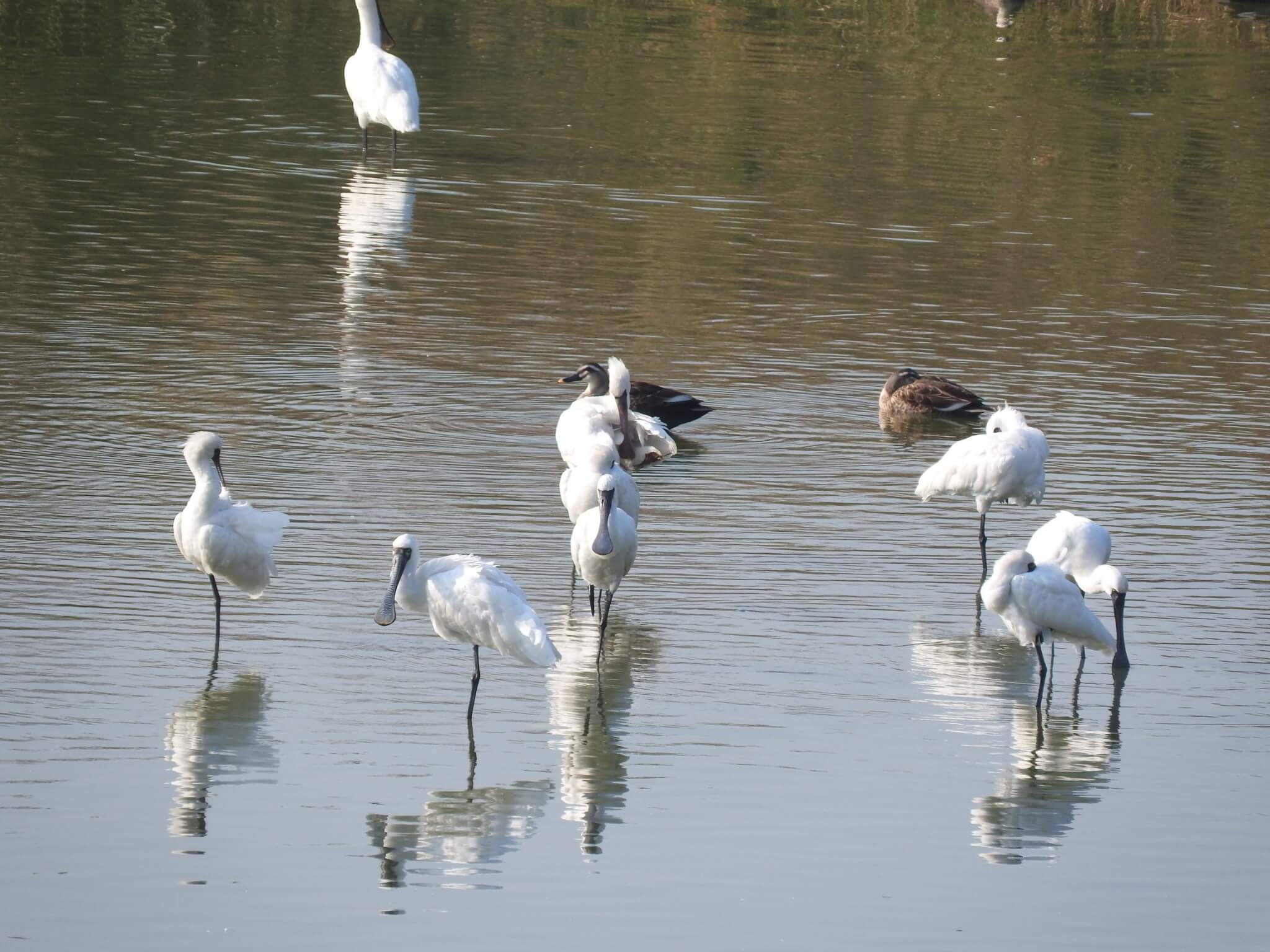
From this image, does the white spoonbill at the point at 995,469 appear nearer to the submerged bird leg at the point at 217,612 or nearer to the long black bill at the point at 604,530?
the long black bill at the point at 604,530

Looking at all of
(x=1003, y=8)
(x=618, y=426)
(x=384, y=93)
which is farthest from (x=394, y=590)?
(x=1003, y=8)

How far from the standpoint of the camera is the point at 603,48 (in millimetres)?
31344

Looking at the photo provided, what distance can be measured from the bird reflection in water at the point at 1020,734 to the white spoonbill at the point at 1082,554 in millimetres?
278

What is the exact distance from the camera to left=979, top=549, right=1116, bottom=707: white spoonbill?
870 cm

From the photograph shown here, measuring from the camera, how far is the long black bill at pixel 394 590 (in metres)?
8.26

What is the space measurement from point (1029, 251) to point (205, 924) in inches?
565

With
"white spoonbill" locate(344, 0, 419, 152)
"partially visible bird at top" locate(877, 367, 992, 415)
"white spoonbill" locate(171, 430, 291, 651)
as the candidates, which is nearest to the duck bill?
"white spoonbill" locate(171, 430, 291, 651)

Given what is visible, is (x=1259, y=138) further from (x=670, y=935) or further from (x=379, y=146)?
(x=670, y=935)

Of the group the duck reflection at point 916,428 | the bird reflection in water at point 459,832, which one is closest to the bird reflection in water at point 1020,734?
the bird reflection in water at point 459,832

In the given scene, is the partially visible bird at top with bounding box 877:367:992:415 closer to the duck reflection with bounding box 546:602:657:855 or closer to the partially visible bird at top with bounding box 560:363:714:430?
the partially visible bird at top with bounding box 560:363:714:430

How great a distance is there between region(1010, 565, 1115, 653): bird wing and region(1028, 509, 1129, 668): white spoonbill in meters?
0.41

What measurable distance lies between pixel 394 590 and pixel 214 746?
931 mm

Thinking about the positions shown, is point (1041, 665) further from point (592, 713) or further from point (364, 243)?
point (364, 243)

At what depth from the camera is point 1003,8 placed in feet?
125
